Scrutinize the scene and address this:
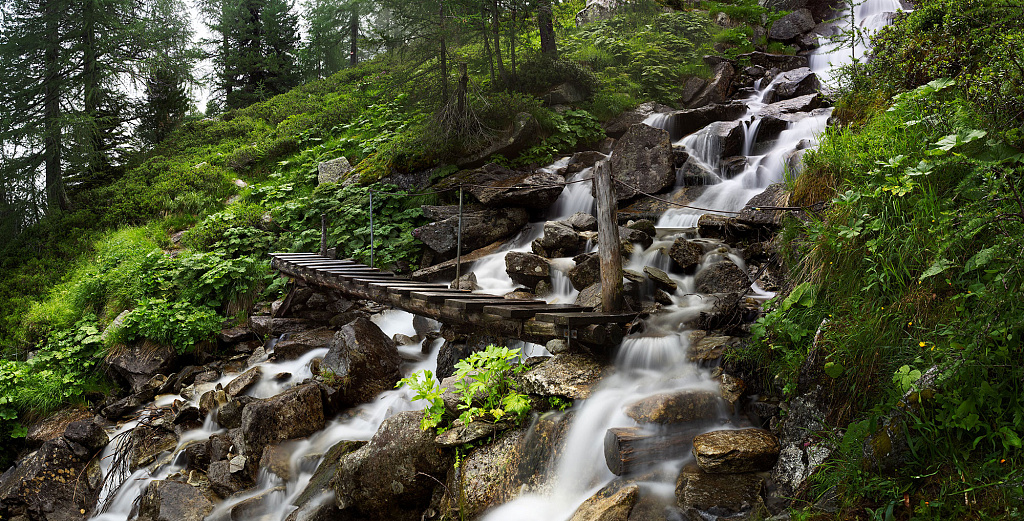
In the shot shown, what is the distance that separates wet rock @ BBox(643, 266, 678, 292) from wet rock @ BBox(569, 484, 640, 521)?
3.39 metres

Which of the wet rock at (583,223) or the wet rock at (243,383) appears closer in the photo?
the wet rock at (243,383)

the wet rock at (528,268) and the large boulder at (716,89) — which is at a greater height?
the large boulder at (716,89)

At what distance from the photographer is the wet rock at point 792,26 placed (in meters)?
17.8

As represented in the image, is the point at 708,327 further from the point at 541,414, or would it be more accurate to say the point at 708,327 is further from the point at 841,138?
the point at 841,138

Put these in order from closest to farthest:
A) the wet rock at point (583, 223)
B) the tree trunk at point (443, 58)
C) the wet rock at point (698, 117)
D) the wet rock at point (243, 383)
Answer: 1. the wet rock at point (243, 383)
2. the wet rock at point (583, 223)
3. the tree trunk at point (443, 58)
4. the wet rock at point (698, 117)

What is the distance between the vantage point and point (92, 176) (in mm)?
18406

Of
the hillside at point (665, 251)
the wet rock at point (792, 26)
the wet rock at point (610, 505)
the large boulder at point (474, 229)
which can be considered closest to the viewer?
the hillside at point (665, 251)

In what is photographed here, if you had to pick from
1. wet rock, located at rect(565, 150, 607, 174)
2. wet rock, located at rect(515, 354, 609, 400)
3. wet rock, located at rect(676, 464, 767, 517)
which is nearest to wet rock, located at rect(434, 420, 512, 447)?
wet rock, located at rect(515, 354, 609, 400)

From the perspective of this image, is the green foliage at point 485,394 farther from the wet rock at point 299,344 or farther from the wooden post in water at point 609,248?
the wet rock at point 299,344

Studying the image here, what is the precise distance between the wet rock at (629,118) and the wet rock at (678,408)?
993 cm

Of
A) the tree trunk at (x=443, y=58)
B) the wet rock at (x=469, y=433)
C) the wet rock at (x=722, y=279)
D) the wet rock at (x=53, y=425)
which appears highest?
the tree trunk at (x=443, y=58)

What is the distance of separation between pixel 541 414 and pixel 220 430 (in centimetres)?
494

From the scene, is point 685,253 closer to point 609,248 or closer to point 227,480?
point 609,248

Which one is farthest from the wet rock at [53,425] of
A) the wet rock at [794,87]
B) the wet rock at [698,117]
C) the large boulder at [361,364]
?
the wet rock at [794,87]
